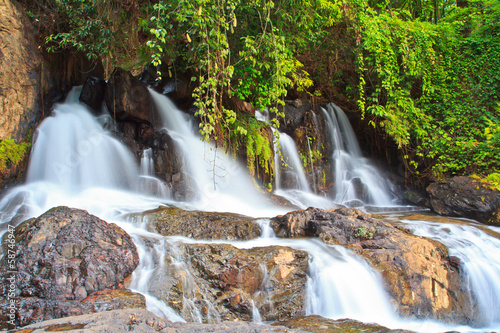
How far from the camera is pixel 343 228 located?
511 cm

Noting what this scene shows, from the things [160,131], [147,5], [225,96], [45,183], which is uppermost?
[147,5]

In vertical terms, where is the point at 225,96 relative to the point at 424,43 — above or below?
below

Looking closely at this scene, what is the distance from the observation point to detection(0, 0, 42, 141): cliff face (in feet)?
22.6

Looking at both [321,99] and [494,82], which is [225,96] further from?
[494,82]

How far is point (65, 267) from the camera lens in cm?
353

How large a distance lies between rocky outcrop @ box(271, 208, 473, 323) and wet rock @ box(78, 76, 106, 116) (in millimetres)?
5781

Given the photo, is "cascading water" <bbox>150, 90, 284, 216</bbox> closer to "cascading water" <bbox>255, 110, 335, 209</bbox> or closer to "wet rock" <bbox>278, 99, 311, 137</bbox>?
"cascading water" <bbox>255, 110, 335, 209</bbox>

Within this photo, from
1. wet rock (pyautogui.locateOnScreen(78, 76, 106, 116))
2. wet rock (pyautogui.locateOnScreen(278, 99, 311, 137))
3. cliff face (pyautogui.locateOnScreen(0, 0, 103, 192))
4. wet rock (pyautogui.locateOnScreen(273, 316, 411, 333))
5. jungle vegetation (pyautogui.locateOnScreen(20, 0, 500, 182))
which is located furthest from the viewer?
wet rock (pyautogui.locateOnScreen(278, 99, 311, 137))

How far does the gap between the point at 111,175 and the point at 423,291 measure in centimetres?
637

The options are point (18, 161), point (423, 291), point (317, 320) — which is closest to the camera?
point (317, 320)

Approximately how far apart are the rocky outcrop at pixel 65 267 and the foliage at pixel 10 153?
3.07 meters

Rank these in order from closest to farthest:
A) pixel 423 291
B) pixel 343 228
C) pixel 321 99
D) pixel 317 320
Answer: pixel 317 320 → pixel 423 291 → pixel 343 228 → pixel 321 99

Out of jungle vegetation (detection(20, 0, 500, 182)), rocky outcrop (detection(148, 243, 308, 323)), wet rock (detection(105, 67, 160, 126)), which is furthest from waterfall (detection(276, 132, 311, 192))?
rocky outcrop (detection(148, 243, 308, 323))

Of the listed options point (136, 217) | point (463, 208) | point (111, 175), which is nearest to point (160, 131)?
point (111, 175)
